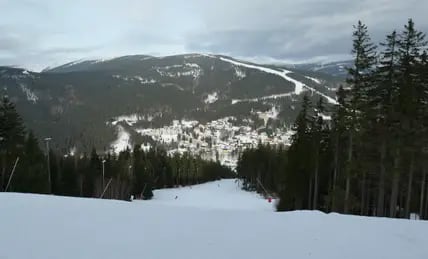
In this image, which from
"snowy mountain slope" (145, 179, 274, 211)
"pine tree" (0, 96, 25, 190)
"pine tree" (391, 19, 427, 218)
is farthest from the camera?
"snowy mountain slope" (145, 179, 274, 211)

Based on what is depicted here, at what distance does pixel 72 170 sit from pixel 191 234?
1855 inches

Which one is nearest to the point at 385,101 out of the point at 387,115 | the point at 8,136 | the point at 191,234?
the point at 387,115

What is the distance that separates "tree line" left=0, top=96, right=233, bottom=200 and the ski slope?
1934cm

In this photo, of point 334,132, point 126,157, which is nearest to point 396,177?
point 334,132

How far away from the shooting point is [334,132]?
32.6 m

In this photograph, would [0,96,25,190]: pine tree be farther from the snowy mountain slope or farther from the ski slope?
the ski slope

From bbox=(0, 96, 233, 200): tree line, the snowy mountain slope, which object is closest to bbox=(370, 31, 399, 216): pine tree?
the snowy mountain slope

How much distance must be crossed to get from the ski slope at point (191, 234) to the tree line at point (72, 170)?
63.5 feet

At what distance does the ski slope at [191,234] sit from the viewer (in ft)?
30.1

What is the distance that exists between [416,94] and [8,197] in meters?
21.5

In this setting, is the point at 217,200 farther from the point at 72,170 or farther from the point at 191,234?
the point at 191,234

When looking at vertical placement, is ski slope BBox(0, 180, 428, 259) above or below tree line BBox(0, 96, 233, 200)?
above

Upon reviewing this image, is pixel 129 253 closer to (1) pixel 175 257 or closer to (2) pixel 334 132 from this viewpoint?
(1) pixel 175 257

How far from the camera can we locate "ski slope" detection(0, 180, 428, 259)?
919 cm
